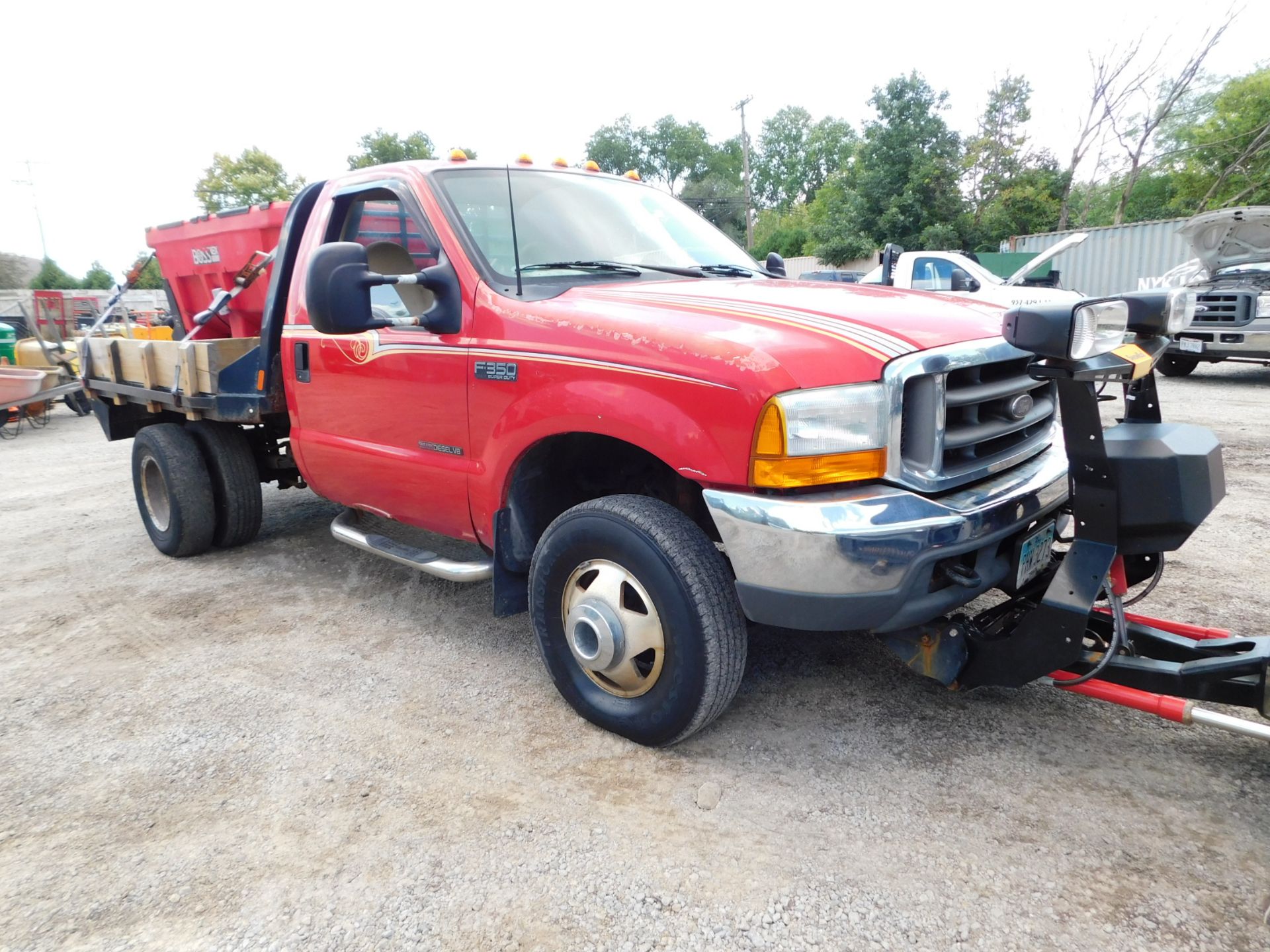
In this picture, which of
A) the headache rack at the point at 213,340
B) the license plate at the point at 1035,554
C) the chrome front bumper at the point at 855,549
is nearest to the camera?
the chrome front bumper at the point at 855,549

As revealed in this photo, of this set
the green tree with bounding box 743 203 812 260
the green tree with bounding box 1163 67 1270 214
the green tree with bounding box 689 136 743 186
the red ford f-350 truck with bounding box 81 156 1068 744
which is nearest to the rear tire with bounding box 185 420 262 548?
the red ford f-350 truck with bounding box 81 156 1068 744

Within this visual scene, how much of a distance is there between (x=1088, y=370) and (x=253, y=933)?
2.51 m

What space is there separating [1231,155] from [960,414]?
118ft

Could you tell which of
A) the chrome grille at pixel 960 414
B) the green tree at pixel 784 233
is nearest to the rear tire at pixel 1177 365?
the chrome grille at pixel 960 414

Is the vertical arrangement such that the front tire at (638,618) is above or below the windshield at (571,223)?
below

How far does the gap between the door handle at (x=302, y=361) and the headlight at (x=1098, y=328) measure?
324 centimetres

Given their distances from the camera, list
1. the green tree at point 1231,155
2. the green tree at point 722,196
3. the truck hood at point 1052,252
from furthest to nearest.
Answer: the green tree at point 722,196 → the green tree at point 1231,155 → the truck hood at point 1052,252

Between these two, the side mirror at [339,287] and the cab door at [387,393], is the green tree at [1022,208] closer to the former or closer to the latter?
the cab door at [387,393]

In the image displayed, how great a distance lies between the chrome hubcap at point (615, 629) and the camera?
2.63 meters

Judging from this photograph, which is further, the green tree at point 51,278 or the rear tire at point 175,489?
the green tree at point 51,278

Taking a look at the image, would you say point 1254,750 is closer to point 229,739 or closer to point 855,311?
point 855,311

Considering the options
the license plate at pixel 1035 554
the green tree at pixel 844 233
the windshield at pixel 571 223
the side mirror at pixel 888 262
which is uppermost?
the green tree at pixel 844 233

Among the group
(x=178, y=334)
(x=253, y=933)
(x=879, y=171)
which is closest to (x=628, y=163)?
(x=879, y=171)

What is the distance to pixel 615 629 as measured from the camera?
266cm
